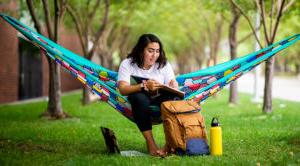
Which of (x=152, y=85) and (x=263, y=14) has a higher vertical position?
(x=263, y=14)

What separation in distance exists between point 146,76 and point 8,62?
38.4 feet

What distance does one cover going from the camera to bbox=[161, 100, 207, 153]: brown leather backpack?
5184 millimetres

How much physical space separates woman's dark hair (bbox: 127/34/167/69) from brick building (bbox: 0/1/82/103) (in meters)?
7.37

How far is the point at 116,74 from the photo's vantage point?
632 centimetres

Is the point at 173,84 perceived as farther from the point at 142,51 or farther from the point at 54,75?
the point at 54,75

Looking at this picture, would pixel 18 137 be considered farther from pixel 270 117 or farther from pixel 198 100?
pixel 270 117

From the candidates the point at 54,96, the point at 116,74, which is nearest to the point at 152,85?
the point at 116,74

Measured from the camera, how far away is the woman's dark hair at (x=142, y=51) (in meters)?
5.65

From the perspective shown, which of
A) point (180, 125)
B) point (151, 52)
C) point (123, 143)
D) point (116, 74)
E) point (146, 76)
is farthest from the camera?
point (123, 143)

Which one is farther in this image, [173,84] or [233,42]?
[233,42]

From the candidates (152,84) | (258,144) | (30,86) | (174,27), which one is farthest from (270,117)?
(174,27)

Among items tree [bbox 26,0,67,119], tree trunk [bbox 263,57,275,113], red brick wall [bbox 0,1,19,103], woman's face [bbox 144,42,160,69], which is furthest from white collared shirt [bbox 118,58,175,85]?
red brick wall [bbox 0,1,19,103]

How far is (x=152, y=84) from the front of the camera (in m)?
5.35

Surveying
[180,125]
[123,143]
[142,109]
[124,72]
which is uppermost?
[124,72]
